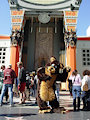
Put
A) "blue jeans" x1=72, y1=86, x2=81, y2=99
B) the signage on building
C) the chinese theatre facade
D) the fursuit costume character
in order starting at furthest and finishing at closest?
the signage on building → the chinese theatre facade → "blue jeans" x1=72, y1=86, x2=81, y2=99 → the fursuit costume character

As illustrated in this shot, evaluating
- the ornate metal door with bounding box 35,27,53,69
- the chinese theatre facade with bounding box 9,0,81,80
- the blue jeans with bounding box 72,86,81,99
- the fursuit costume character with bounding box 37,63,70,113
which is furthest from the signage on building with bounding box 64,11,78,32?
the fursuit costume character with bounding box 37,63,70,113

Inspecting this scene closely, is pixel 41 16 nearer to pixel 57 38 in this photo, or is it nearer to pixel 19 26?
pixel 19 26

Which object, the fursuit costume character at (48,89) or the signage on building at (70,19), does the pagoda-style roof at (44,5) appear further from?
the fursuit costume character at (48,89)

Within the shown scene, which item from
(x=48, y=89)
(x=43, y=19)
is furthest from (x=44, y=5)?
(x=48, y=89)

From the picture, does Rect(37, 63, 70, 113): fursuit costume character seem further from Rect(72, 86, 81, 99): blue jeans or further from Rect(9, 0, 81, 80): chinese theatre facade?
Rect(9, 0, 81, 80): chinese theatre facade

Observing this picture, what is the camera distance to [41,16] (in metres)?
15.2

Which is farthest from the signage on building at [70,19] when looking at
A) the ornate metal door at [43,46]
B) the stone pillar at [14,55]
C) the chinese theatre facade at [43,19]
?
the stone pillar at [14,55]

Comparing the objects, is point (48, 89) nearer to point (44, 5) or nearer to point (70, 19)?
point (70, 19)

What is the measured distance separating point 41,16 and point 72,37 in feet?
13.5

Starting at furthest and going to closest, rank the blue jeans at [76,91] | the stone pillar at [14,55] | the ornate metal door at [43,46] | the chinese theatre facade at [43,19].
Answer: the ornate metal door at [43,46] < the chinese theatre facade at [43,19] < the stone pillar at [14,55] < the blue jeans at [76,91]

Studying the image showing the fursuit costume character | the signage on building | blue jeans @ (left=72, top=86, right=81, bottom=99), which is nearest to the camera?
the fursuit costume character

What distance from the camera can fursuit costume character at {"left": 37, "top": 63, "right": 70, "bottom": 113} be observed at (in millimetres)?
4113

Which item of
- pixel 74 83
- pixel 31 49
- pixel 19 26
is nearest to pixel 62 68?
pixel 74 83

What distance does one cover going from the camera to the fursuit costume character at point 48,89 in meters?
4.11
